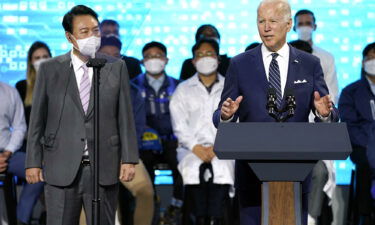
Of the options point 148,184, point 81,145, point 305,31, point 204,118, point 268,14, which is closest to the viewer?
point 268,14

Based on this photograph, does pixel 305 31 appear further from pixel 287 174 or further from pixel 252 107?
pixel 287 174

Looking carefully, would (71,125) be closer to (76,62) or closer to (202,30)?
(76,62)

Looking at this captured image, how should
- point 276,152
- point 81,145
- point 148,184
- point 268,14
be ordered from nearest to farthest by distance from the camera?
point 276,152 < point 268,14 < point 81,145 < point 148,184

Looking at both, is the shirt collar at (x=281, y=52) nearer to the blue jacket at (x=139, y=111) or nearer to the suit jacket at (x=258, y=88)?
the suit jacket at (x=258, y=88)

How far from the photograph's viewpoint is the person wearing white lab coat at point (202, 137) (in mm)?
7062

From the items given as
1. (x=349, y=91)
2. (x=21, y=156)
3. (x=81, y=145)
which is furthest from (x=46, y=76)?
(x=349, y=91)

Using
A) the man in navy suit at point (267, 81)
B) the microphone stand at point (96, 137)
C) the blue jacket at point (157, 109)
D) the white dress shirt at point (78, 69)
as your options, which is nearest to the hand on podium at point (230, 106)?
the man in navy suit at point (267, 81)

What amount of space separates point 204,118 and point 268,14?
10.4 ft

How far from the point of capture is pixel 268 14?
166 inches

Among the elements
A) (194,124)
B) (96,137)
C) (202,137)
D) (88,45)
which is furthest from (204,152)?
Result: (96,137)

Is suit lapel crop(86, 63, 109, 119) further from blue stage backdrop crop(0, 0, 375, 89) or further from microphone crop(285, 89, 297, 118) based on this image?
blue stage backdrop crop(0, 0, 375, 89)

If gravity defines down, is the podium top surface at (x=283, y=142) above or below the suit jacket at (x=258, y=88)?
below

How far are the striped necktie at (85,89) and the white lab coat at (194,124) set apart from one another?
2.32m

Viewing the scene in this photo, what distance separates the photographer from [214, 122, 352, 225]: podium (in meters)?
3.49
